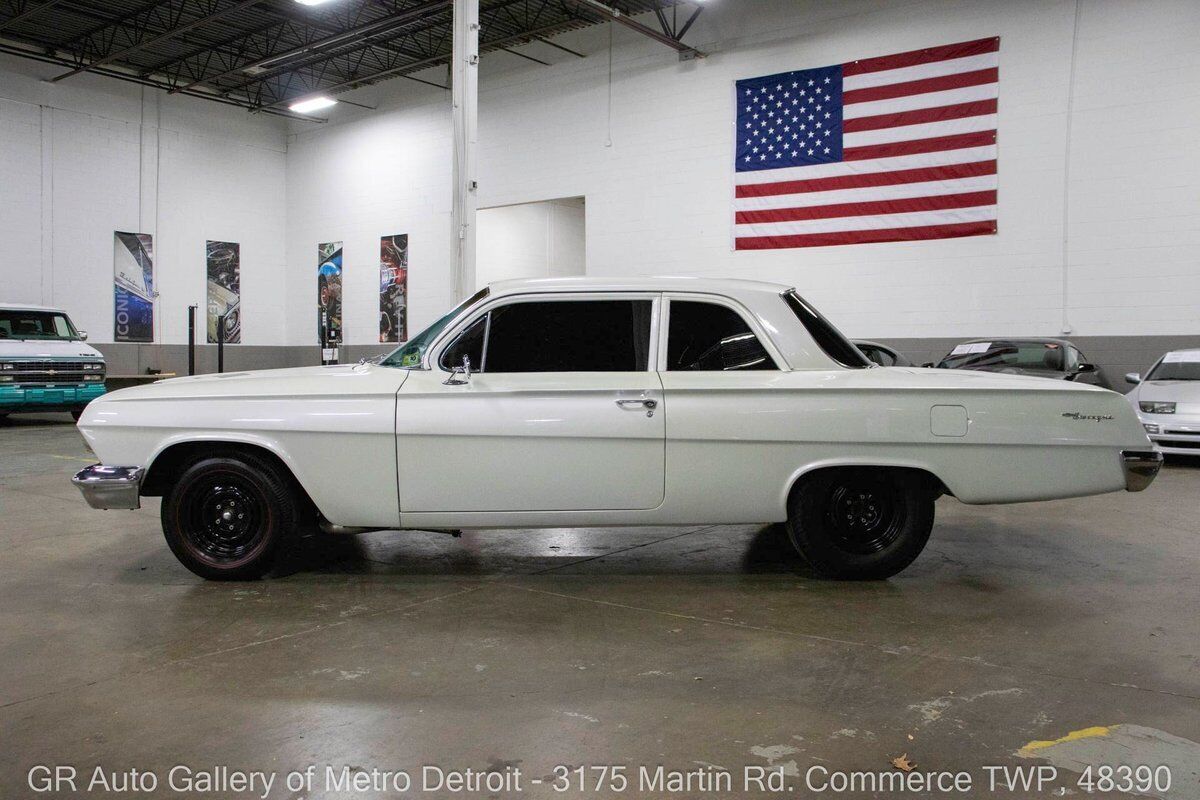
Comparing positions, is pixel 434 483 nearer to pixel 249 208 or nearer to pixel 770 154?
pixel 770 154

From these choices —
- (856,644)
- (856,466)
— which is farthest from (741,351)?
(856,644)

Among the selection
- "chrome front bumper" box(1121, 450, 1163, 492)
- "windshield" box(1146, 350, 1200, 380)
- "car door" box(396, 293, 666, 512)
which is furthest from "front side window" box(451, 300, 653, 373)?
"windshield" box(1146, 350, 1200, 380)

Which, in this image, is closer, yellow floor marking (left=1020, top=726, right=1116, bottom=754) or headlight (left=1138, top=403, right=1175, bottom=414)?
yellow floor marking (left=1020, top=726, right=1116, bottom=754)

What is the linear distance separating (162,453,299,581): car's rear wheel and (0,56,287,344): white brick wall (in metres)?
17.2

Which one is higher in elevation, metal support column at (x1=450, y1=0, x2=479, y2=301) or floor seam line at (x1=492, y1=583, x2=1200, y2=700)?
metal support column at (x1=450, y1=0, x2=479, y2=301)

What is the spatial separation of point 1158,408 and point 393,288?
51.2 ft

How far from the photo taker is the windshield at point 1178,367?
1030cm

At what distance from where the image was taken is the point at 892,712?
3.00m

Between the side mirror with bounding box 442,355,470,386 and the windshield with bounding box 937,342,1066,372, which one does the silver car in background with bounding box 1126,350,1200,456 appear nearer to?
the windshield with bounding box 937,342,1066,372

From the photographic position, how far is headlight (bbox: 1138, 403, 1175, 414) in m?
9.83

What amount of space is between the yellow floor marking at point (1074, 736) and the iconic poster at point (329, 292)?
20.4m

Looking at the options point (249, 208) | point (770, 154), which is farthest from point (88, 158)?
point (770, 154)

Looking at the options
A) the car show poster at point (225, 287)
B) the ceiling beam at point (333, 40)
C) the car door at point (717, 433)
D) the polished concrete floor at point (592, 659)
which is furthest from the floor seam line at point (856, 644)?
the car show poster at point (225, 287)

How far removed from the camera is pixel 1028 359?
11461 mm
